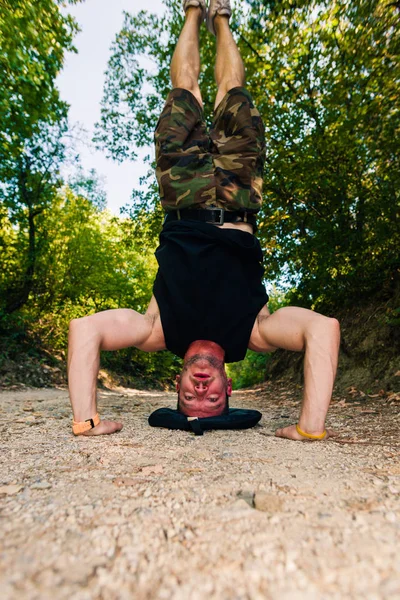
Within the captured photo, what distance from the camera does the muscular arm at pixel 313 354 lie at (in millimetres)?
2564

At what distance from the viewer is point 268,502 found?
131cm

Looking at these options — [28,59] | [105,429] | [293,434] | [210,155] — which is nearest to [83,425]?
[105,429]

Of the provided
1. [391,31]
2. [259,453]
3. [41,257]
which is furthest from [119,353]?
[259,453]

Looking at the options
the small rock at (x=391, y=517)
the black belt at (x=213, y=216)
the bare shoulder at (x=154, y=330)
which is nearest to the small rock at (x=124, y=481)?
the small rock at (x=391, y=517)

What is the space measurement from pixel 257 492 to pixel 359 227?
6.59m

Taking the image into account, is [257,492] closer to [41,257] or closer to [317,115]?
[317,115]

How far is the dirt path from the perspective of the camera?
0.85 metres

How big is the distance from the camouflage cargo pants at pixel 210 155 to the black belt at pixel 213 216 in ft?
0.16

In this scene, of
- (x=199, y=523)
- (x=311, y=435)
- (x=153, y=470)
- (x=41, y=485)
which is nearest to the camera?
(x=199, y=523)

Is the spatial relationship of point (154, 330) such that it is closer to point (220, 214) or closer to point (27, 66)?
point (220, 214)

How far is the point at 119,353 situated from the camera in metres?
16.7

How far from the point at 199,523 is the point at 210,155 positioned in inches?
123

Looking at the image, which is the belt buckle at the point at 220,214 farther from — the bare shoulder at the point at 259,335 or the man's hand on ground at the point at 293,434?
the man's hand on ground at the point at 293,434

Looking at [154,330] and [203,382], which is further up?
[154,330]
